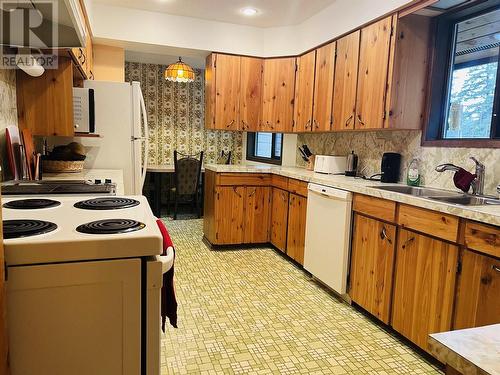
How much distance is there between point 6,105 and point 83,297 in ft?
5.48

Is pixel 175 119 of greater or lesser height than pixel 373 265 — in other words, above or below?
above

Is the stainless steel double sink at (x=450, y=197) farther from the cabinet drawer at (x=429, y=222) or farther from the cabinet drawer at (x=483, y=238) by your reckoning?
the cabinet drawer at (x=483, y=238)

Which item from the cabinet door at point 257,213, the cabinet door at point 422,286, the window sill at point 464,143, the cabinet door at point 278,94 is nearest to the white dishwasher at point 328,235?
the cabinet door at point 422,286

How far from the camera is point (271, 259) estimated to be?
3590 millimetres

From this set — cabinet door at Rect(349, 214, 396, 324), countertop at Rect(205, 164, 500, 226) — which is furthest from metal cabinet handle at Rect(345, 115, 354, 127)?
cabinet door at Rect(349, 214, 396, 324)

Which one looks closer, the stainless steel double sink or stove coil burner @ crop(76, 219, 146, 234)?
stove coil burner @ crop(76, 219, 146, 234)

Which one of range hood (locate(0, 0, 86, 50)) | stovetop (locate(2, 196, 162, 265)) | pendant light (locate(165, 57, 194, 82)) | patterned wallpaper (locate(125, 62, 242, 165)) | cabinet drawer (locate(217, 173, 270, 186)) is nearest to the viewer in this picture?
stovetop (locate(2, 196, 162, 265))

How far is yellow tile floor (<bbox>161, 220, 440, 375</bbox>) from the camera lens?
186cm

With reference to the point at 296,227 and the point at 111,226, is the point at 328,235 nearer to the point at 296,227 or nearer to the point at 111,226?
the point at 296,227

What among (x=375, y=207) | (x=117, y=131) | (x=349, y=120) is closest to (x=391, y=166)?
(x=349, y=120)

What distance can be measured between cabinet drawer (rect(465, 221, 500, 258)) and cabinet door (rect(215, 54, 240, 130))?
2.83 meters

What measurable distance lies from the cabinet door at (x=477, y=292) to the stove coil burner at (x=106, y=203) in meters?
1.58

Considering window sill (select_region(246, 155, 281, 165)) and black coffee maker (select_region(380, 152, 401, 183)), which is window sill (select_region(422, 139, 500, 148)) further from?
window sill (select_region(246, 155, 281, 165))

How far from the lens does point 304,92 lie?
3.71m
